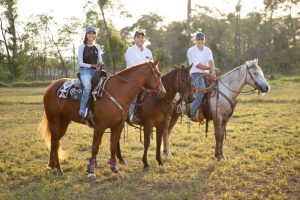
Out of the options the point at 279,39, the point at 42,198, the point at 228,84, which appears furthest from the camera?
the point at 279,39

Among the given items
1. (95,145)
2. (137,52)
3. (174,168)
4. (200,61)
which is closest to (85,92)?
(95,145)

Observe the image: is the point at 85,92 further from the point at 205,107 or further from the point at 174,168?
the point at 205,107

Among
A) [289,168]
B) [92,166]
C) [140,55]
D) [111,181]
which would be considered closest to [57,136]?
[92,166]

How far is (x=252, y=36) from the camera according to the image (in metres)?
53.6

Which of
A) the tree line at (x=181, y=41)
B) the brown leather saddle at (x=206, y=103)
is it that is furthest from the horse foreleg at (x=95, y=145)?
the tree line at (x=181, y=41)

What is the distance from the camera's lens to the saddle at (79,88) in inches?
268

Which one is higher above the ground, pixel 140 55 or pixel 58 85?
pixel 140 55

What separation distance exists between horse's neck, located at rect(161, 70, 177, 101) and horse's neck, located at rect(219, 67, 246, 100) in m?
1.82

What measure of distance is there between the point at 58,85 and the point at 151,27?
57997mm

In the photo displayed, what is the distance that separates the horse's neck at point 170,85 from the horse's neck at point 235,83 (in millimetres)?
1823

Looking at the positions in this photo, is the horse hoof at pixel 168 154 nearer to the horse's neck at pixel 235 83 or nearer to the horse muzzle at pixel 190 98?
the horse's neck at pixel 235 83

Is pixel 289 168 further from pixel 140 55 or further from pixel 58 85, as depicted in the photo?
pixel 58 85

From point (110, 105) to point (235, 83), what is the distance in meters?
3.50

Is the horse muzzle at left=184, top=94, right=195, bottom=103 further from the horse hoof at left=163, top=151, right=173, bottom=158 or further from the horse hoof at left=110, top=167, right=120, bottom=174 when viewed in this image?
the horse hoof at left=163, top=151, right=173, bottom=158
